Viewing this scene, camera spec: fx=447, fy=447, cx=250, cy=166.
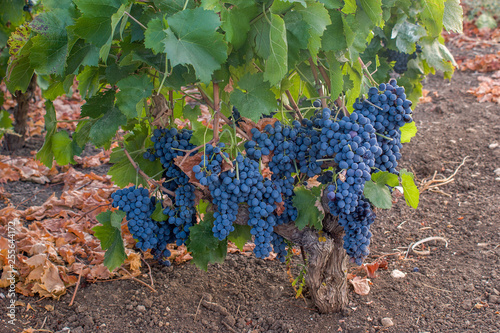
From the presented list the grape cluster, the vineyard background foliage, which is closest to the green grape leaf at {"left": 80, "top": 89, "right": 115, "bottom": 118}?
the vineyard background foliage

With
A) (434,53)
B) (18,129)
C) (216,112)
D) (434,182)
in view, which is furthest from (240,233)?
(18,129)

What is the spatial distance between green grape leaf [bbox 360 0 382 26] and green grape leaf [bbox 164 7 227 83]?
1.87 feet

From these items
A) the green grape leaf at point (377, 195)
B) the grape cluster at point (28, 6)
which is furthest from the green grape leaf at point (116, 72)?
the grape cluster at point (28, 6)

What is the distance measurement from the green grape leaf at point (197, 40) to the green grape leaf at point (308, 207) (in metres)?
0.68

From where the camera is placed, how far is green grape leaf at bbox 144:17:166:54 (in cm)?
150

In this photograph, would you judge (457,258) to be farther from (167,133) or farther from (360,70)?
(167,133)

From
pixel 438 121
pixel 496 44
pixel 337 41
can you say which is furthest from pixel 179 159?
pixel 496 44

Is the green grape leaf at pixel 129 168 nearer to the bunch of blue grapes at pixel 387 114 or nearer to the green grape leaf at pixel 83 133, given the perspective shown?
the green grape leaf at pixel 83 133

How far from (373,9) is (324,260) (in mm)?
1115

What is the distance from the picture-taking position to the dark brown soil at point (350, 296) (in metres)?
2.10

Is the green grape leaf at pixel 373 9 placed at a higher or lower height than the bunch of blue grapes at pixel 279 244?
higher

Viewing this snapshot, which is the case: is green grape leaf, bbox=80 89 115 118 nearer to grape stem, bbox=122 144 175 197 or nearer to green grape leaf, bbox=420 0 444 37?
grape stem, bbox=122 144 175 197

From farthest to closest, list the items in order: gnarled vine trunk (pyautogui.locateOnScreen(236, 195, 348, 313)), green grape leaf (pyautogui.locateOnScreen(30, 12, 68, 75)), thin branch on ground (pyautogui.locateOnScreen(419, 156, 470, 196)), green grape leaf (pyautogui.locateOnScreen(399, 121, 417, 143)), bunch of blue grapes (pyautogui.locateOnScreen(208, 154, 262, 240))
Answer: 1. thin branch on ground (pyautogui.locateOnScreen(419, 156, 470, 196))
2. green grape leaf (pyautogui.locateOnScreen(399, 121, 417, 143))
3. gnarled vine trunk (pyautogui.locateOnScreen(236, 195, 348, 313))
4. bunch of blue grapes (pyautogui.locateOnScreen(208, 154, 262, 240))
5. green grape leaf (pyautogui.locateOnScreen(30, 12, 68, 75))

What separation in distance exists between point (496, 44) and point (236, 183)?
220 inches
